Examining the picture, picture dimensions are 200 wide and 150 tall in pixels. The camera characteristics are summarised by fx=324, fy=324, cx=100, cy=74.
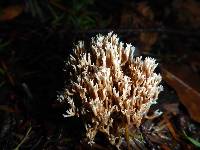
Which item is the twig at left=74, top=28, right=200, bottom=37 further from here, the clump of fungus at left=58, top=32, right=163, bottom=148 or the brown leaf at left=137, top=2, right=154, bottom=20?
the clump of fungus at left=58, top=32, right=163, bottom=148

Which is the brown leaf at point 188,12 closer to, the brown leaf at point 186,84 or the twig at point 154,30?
the twig at point 154,30

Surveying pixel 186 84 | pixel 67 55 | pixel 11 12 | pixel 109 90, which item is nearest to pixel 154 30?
pixel 186 84

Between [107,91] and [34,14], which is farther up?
[34,14]

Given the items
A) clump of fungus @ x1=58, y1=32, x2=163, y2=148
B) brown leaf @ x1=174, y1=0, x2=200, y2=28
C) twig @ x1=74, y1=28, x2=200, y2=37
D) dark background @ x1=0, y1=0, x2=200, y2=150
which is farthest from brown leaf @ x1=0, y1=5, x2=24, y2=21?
brown leaf @ x1=174, y1=0, x2=200, y2=28

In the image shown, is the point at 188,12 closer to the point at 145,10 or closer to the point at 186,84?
the point at 145,10

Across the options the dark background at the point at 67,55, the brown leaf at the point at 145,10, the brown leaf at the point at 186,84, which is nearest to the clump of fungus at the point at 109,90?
the dark background at the point at 67,55

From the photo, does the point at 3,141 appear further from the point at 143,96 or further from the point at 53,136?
the point at 143,96

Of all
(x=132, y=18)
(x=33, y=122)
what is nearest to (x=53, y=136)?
(x=33, y=122)
